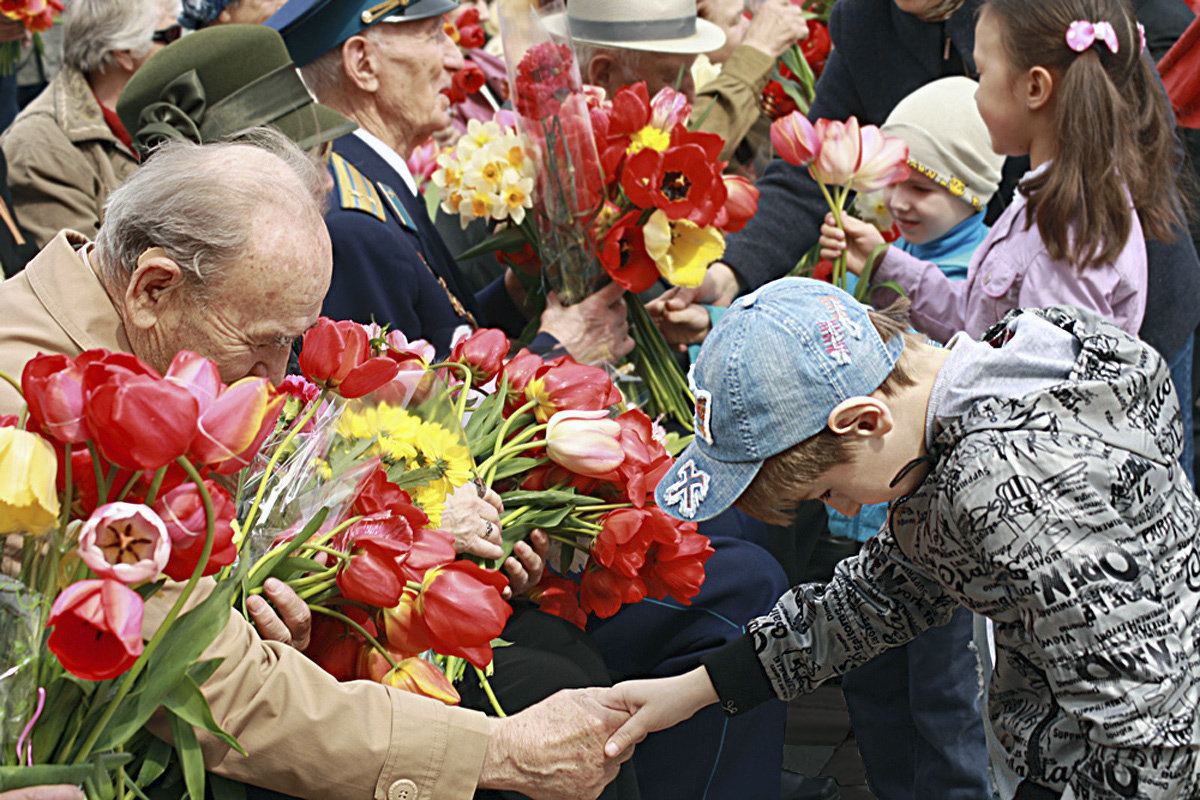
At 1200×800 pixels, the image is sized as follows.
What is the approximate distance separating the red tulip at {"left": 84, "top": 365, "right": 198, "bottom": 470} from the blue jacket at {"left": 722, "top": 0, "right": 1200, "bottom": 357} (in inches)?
86.6

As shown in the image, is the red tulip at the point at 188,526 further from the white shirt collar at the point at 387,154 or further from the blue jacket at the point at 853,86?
the blue jacket at the point at 853,86

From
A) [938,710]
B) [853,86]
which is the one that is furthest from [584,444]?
[853,86]

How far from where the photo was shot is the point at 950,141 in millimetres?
2842

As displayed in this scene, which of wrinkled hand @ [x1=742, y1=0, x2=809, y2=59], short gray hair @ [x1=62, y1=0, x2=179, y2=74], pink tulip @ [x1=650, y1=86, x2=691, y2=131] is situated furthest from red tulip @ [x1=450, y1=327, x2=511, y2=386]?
short gray hair @ [x1=62, y1=0, x2=179, y2=74]

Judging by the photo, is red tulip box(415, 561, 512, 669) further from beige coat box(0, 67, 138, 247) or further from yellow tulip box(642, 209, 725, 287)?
beige coat box(0, 67, 138, 247)

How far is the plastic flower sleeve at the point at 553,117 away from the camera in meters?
2.31

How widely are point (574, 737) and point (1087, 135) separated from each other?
5.41ft

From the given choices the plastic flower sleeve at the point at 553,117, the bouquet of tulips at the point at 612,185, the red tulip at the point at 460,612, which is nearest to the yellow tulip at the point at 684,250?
the bouquet of tulips at the point at 612,185

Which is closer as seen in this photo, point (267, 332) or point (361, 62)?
point (267, 332)

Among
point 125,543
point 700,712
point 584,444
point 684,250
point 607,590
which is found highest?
→ point 125,543

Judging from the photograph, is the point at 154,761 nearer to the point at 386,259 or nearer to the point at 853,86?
the point at 386,259

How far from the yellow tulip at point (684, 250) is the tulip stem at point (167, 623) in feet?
4.69

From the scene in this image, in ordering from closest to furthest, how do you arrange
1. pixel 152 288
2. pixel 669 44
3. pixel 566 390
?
pixel 152 288 → pixel 566 390 → pixel 669 44

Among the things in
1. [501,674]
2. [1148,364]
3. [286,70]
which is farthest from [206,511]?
[286,70]
